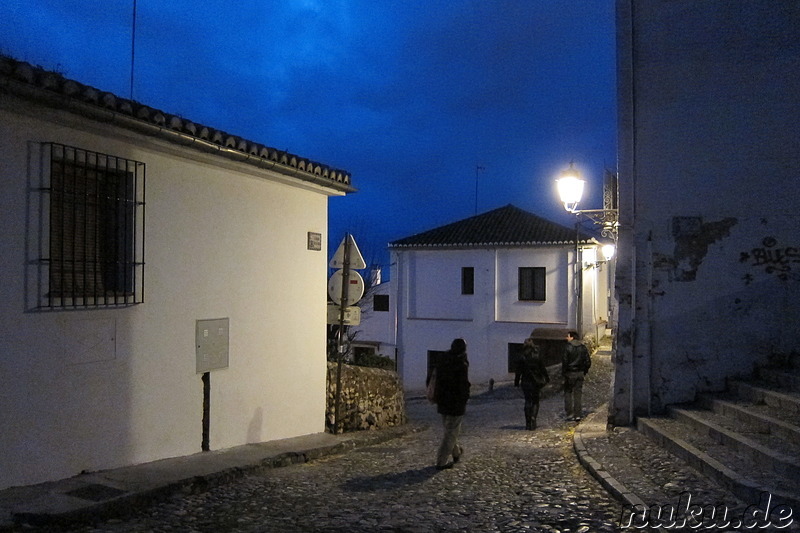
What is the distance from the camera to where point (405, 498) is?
6.70 meters

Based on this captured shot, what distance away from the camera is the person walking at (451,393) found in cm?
827

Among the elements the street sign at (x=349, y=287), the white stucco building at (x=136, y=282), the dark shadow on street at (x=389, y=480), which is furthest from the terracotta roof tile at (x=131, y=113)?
the dark shadow on street at (x=389, y=480)

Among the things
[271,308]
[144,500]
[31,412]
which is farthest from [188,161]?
[144,500]

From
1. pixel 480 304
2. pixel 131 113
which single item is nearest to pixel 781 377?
pixel 131 113

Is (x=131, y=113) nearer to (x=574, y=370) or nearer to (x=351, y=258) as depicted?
(x=351, y=258)

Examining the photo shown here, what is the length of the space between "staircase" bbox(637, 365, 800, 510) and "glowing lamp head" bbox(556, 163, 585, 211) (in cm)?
445

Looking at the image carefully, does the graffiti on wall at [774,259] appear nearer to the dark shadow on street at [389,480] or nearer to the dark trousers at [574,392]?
the dark trousers at [574,392]

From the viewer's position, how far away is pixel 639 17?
32.2ft

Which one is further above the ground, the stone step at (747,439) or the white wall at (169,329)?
the white wall at (169,329)

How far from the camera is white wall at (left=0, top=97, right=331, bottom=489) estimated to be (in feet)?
19.5

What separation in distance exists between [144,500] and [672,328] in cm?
688

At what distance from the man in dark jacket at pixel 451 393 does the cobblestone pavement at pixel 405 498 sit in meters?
0.27

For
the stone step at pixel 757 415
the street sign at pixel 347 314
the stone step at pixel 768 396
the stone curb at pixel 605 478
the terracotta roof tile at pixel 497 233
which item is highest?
the terracotta roof tile at pixel 497 233

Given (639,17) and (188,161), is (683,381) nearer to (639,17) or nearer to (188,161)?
(639,17)
